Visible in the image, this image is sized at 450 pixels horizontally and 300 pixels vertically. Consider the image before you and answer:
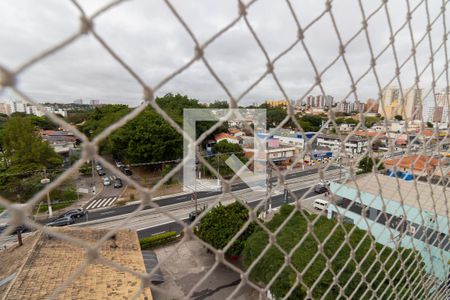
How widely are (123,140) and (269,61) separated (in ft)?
20.3

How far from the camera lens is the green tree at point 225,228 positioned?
320 centimetres

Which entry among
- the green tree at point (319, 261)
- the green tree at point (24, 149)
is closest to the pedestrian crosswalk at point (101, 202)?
the green tree at point (24, 149)

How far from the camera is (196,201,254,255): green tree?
3201 millimetres

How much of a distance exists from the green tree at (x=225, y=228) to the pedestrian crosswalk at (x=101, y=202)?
2794 millimetres

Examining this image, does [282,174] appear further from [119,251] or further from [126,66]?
[119,251]

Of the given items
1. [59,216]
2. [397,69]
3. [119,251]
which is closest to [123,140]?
[59,216]

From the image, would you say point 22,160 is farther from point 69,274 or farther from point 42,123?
point 42,123

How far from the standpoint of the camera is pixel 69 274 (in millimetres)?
2133

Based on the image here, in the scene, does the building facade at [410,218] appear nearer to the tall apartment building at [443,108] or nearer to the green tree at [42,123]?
the tall apartment building at [443,108]

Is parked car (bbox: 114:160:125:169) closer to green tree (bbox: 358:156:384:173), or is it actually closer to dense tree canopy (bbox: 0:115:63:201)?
dense tree canopy (bbox: 0:115:63:201)

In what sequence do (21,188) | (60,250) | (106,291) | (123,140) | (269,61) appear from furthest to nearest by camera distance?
(123,140), (21,188), (60,250), (106,291), (269,61)

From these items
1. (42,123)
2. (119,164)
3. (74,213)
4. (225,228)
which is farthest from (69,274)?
(42,123)

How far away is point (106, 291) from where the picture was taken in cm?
205

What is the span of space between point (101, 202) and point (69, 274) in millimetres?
3627
